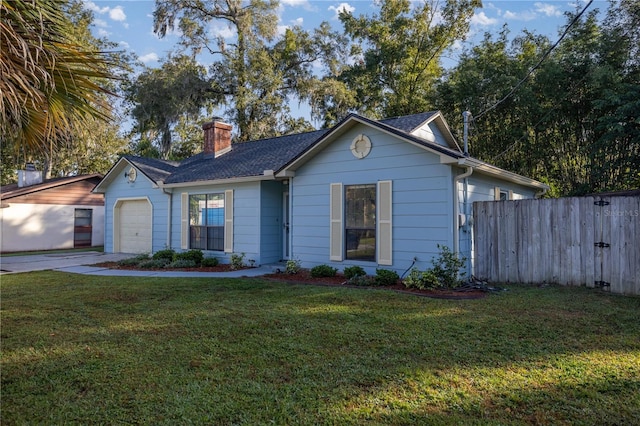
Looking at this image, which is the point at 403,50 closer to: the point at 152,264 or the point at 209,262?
the point at 209,262

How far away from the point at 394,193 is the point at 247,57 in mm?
18128

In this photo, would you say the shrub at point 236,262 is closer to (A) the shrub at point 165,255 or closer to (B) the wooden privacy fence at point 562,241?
(A) the shrub at point 165,255

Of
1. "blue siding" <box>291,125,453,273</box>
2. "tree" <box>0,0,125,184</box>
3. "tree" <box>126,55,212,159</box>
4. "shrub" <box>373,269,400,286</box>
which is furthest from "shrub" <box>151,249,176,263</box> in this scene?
"tree" <box>126,55,212,159</box>

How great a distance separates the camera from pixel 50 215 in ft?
56.5

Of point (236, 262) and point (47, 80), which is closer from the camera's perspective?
point (47, 80)

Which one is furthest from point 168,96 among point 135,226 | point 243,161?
point 243,161

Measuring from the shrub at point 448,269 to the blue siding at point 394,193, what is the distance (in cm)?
29

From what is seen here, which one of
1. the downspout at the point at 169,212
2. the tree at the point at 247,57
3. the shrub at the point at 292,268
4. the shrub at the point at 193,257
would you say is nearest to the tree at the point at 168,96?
the tree at the point at 247,57

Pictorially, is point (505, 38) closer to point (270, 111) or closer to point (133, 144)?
point (270, 111)

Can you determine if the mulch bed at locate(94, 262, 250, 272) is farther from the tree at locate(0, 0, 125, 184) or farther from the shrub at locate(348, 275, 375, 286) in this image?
the tree at locate(0, 0, 125, 184)

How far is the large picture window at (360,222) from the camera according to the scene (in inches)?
333

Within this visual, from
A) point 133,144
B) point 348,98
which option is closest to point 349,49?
point 348,98

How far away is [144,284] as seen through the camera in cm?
779

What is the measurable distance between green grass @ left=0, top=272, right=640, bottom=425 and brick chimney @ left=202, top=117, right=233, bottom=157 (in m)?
8.79
